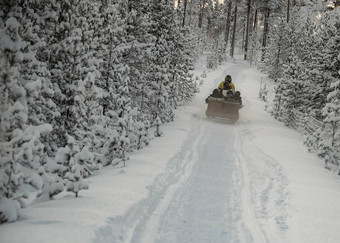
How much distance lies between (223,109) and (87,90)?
35.1ft

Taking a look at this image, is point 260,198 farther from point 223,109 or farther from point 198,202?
point 223,109

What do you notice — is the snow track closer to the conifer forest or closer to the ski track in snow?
the ski track in snow

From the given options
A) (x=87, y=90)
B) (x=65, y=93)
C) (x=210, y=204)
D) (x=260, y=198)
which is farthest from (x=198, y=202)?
(x=65, y=93)

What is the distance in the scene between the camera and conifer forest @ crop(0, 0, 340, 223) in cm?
546

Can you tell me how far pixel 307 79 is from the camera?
62.9ft

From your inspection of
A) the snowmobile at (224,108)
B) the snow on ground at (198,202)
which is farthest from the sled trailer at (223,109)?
the snow on ground at (198,202)

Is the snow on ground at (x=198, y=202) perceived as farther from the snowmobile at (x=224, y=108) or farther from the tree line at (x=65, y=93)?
the snowmobile at (x=224, y=108)

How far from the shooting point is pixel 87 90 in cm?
969

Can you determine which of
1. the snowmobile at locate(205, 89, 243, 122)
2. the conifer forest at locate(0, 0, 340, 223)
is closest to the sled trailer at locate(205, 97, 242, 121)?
the snowmobile at locate(205, 89, 243, 122)

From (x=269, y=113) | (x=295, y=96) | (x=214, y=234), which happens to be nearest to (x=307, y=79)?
(x=295, y=96)

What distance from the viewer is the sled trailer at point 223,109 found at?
61.9 feet

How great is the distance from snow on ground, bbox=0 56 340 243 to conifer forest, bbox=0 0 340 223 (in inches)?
24.1

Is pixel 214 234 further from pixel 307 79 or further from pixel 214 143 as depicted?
pixel 307 79

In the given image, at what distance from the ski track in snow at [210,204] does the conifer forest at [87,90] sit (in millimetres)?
1514
